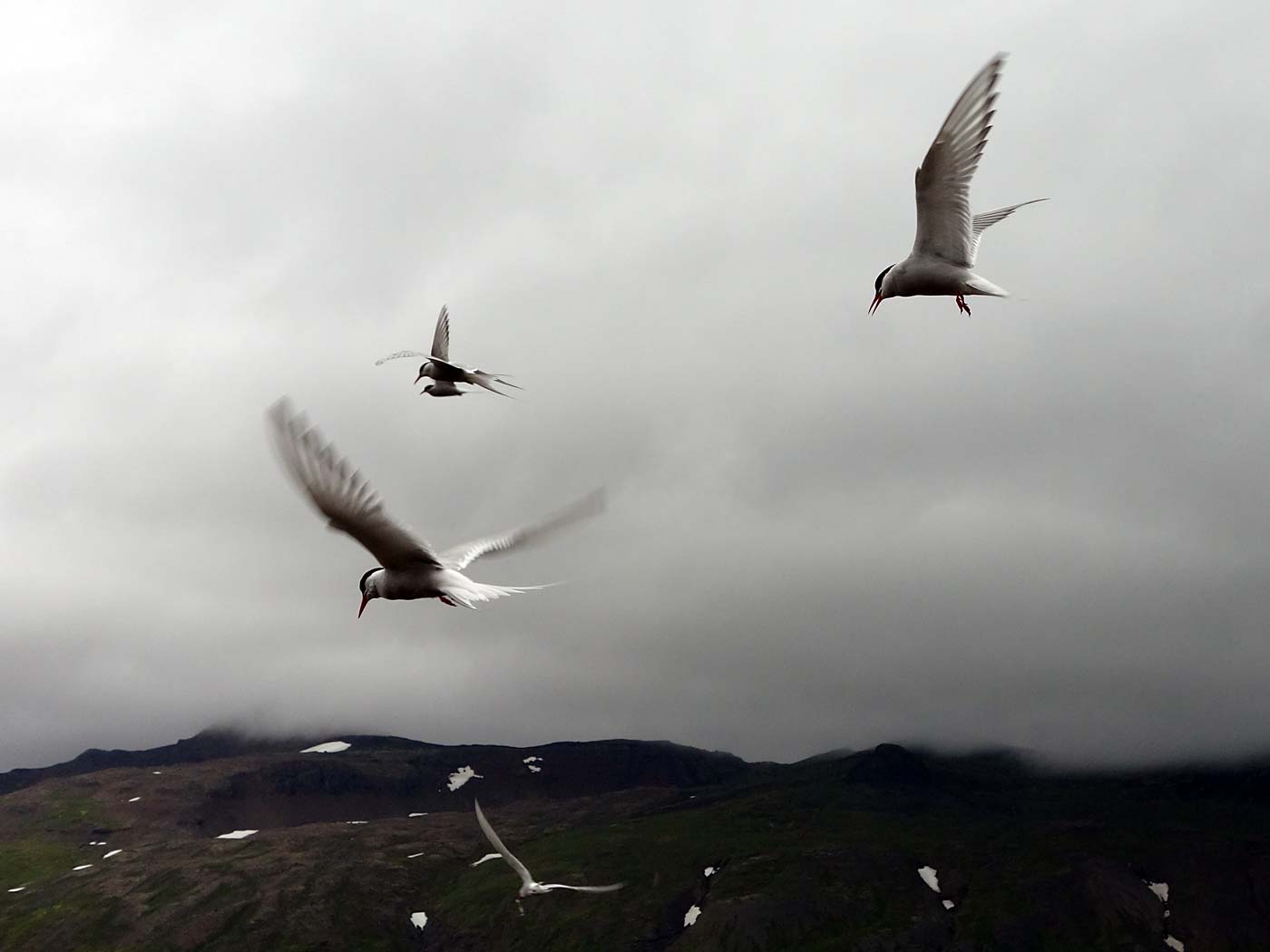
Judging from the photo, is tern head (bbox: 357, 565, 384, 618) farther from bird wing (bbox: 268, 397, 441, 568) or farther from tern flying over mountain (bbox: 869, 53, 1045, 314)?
tern flying over mountain (bbox: 869, 53, 1045, 314)

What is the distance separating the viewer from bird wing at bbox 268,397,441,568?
50.2 ft

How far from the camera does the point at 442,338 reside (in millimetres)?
54750

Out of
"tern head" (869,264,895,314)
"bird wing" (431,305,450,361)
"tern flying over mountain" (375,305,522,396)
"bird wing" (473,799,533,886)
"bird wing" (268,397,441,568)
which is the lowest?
"bird wing" (473,799,533,886)

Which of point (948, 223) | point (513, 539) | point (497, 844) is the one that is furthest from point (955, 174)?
point (497, 844)

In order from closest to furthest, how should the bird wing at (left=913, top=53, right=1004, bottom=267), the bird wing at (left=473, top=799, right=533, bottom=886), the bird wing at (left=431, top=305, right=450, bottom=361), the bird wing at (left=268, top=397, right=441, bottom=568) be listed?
the bird wing at (left=268, top=397, right=441, bottom=568), the bird wing at (left=913, top=53, right=1004, bottom=267), the bird wing at (left=473, top=799, right=533, bottom=886), the bird wing at (left=431, top=305, right=450, bottom=361)

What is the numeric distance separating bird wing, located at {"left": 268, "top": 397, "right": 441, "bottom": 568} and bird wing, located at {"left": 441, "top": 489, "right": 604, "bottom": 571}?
149 centimetres

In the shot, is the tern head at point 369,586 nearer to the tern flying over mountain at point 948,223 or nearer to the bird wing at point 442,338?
the tern flying over mountain at point 948,223

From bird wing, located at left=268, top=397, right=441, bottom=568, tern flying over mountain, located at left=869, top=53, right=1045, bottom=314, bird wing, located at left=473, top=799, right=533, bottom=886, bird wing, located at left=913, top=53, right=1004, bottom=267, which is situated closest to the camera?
bird wing, located at left=268, top=397, right=441, bottom=568

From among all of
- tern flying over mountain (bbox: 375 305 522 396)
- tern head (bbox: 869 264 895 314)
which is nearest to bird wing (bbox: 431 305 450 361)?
tern flying over mountain (bbox: 375 305 522 396)

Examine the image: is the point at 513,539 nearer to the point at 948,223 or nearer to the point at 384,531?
the point at 384,531

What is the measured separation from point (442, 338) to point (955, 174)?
3542 centimetres

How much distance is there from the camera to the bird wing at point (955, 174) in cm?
1995

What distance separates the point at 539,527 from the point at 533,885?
26318 mm

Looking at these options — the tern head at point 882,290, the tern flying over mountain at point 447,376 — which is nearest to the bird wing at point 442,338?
the tern flying over mountain at point 447,376
